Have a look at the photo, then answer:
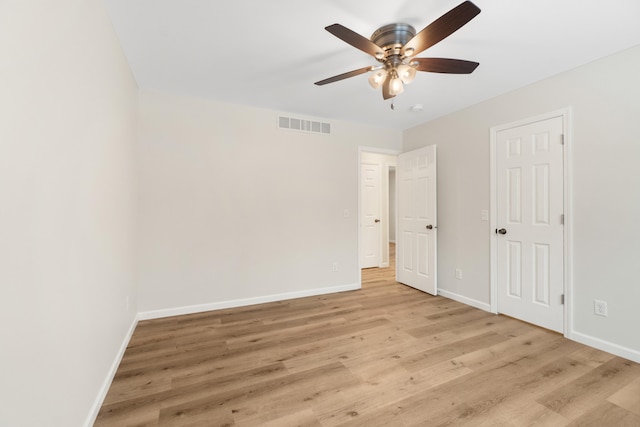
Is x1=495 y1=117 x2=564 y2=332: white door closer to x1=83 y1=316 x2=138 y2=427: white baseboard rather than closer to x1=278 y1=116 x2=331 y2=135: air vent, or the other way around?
x1=278 y1=116 x2=331 y2=135: air vent

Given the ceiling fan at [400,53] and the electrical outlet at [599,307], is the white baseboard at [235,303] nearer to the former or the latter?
the electrical outlet at [599,307]

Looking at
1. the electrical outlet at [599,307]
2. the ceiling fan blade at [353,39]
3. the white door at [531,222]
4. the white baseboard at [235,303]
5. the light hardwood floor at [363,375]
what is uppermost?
the ceiling fan blade at [353,39]

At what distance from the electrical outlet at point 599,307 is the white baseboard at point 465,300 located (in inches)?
37.4

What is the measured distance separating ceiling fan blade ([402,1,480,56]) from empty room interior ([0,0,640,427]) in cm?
1

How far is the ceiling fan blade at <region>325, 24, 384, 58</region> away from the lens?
59.8 inches

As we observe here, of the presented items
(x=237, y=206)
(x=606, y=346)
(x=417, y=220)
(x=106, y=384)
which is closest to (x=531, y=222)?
(x=606, y=346)

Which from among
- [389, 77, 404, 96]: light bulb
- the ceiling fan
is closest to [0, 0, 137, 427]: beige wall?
the ceiling fan

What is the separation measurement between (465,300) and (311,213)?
2.32m

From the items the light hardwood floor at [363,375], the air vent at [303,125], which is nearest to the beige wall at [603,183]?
the light hardwood floor at [363,375]

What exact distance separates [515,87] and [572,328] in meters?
2.48

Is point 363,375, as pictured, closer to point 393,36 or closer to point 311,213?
point 311,213

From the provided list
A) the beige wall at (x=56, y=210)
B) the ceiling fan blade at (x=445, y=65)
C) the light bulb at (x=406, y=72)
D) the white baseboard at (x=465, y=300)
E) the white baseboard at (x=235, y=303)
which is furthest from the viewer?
the white baseboard at (x=465, y=300)

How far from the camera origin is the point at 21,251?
900 mm

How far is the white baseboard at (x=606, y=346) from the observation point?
6.97ft
